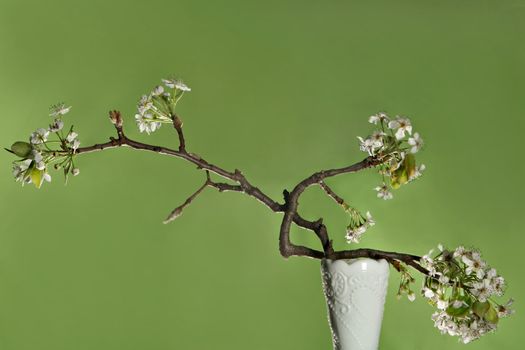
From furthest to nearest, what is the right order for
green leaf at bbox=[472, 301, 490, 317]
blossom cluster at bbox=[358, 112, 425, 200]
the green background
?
the green background
blossom cluster at bbox=[358, 112, 425, 200]
green leaf at bbox=[472, 301, 490, 317]

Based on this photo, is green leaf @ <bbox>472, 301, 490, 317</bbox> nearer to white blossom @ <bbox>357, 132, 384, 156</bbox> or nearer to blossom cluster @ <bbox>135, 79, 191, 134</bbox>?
white blossom @ <bbox>357, 132, 384, 156</bbox>

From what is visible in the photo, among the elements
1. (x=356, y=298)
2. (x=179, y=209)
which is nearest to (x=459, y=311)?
(x=356, y=298)

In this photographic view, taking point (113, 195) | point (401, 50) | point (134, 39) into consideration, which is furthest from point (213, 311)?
point (401, 50)

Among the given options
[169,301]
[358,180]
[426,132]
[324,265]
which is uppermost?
[426,132]

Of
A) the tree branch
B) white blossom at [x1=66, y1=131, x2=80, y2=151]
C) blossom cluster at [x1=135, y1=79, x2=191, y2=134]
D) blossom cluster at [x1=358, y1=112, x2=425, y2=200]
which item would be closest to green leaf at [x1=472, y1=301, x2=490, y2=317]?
the tree branch

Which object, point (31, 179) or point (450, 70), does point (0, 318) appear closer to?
point (31, 179)

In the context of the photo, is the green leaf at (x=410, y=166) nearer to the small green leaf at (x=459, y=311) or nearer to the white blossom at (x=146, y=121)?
the small green leaf at (x=459, y=311)

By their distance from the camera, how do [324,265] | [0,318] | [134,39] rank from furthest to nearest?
[134,39]
[0,318]
[324,265]
